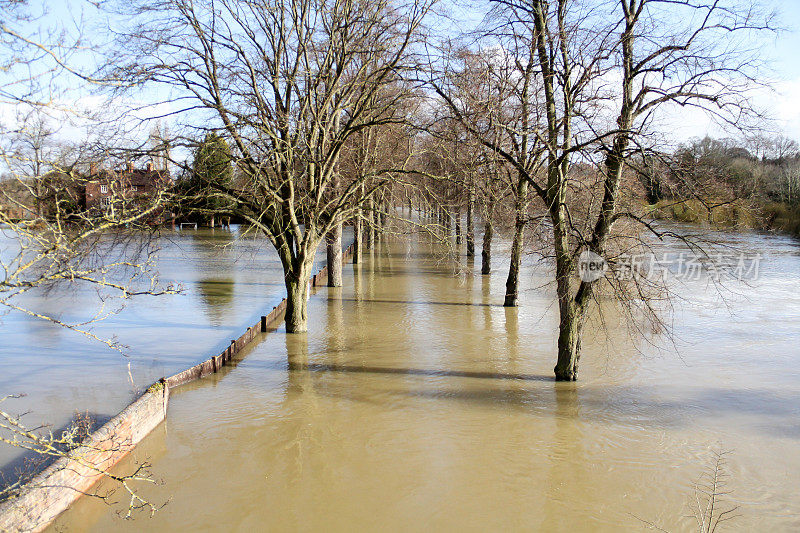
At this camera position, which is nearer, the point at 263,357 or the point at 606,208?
the point at 606,208

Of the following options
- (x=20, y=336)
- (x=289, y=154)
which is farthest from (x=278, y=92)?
(x=20, y=336)

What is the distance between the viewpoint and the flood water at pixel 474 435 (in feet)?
20.1

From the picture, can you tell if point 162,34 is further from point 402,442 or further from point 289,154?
point 402,442

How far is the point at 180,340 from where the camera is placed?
1308 cm

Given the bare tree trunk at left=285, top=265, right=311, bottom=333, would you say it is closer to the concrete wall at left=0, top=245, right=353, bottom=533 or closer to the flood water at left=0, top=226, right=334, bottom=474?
the flood water at left=0, top=226, right=334, bottom=474

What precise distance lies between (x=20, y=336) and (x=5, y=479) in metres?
8.20

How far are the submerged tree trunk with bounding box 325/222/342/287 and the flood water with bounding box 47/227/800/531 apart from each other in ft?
18.5

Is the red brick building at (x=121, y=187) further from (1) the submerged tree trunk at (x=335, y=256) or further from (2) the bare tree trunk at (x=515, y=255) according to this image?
(2) the bare tree trunk at (x=515, y=255)

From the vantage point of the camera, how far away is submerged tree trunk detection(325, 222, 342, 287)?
1942cm

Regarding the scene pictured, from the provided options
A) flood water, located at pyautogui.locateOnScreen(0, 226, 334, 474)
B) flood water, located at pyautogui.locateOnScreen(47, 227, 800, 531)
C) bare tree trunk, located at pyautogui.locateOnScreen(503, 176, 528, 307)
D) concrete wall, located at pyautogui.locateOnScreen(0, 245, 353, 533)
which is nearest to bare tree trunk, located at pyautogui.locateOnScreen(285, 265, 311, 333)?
flood water, located at pyautogui.locateOnScreen(47, 227, 800, 531)

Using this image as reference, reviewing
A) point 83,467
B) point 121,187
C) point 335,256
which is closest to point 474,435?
point 83,467

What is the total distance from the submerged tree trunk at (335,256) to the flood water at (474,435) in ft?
18.5

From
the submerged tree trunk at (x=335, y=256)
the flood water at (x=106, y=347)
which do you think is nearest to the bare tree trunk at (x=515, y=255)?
the submerged tree trunk at (x=335, y=256)

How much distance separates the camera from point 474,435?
799cm
